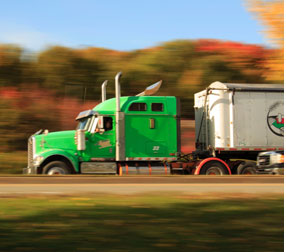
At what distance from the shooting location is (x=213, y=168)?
16859 mm

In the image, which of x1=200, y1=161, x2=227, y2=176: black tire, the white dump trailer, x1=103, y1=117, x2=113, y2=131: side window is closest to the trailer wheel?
x1=200, y1=161, x2=227, y2=176: black tire

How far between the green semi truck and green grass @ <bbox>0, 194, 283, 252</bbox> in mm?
7912

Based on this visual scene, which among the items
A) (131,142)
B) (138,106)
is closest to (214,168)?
(131,142)

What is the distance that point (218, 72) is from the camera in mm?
30422

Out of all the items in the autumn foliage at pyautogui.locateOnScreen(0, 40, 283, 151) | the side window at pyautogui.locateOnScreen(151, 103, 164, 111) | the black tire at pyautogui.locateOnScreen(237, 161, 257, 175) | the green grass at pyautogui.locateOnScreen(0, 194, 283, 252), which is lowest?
the green grass at pyautogui.locateOnScreen(0, 194, 283, 252)

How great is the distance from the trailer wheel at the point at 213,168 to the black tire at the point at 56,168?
15.7 ft

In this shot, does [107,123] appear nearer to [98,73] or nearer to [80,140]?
[80,140]

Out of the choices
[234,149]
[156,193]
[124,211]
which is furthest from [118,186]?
[234,149]

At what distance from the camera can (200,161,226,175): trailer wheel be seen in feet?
55.2

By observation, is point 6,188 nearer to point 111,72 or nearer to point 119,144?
point 119,144

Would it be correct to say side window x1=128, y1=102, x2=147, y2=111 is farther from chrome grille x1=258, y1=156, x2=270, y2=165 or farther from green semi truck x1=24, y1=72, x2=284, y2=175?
chrome grille x1=258, y1=156, x2=270, y2=165

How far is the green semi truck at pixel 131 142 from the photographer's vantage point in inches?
641

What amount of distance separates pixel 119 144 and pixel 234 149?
4125 millimetres

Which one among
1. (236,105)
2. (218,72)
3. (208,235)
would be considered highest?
(218,72)
